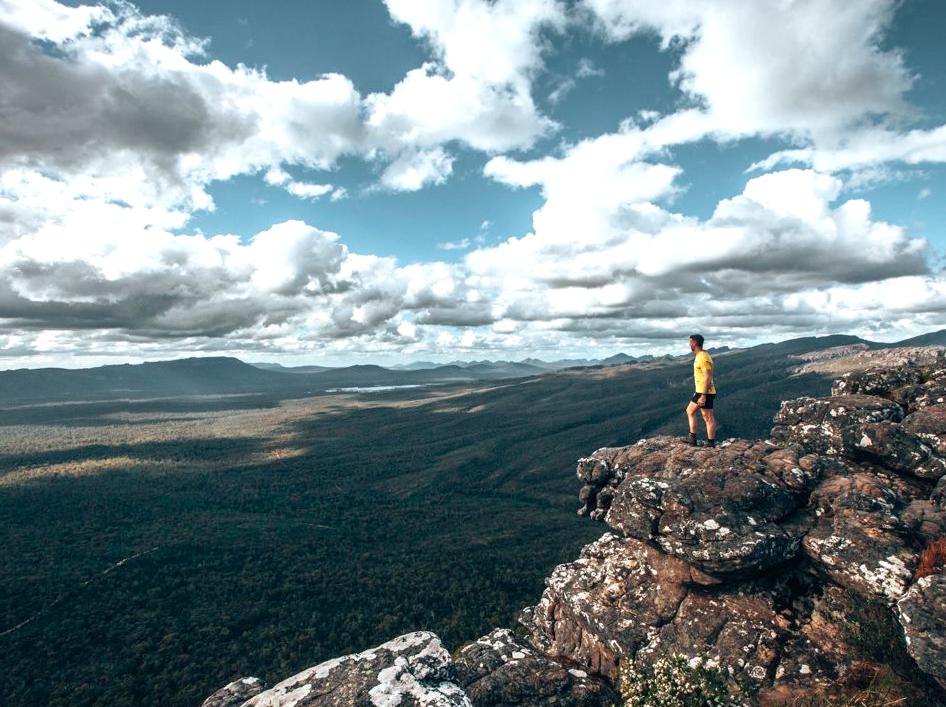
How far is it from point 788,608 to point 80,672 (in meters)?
137

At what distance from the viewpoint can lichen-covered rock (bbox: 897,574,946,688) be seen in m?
15.6

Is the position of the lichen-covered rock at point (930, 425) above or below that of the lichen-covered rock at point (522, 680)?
above

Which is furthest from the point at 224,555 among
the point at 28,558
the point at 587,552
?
the point at 587,552

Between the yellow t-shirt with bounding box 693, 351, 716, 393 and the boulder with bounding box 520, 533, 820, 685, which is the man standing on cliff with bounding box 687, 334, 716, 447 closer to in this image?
the yellow t-shirt with bounding box 693, 351, 716, 393

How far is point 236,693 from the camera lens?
20.8m

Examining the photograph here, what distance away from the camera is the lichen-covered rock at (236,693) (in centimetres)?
1984

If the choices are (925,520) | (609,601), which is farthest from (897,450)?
(609,601)

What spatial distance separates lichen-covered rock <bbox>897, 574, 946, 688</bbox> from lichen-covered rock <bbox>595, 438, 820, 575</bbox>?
5722 mm

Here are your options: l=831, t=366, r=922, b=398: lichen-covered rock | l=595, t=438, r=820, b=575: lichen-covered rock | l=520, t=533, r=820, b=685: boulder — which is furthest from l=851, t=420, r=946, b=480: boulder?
l=520, t=533, r=820, b=685: boulder

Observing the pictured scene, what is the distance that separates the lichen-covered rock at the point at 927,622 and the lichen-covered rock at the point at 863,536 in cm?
214

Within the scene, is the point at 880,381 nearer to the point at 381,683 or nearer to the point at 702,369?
the point at 702,369

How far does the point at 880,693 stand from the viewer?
15.9m

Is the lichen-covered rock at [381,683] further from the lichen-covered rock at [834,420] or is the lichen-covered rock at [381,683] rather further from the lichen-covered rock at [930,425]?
the lichen-covered rock at [930,425]

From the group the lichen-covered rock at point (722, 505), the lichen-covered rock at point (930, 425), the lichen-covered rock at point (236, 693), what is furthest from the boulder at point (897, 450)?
the lichen-covered rock at point (236, 693)
